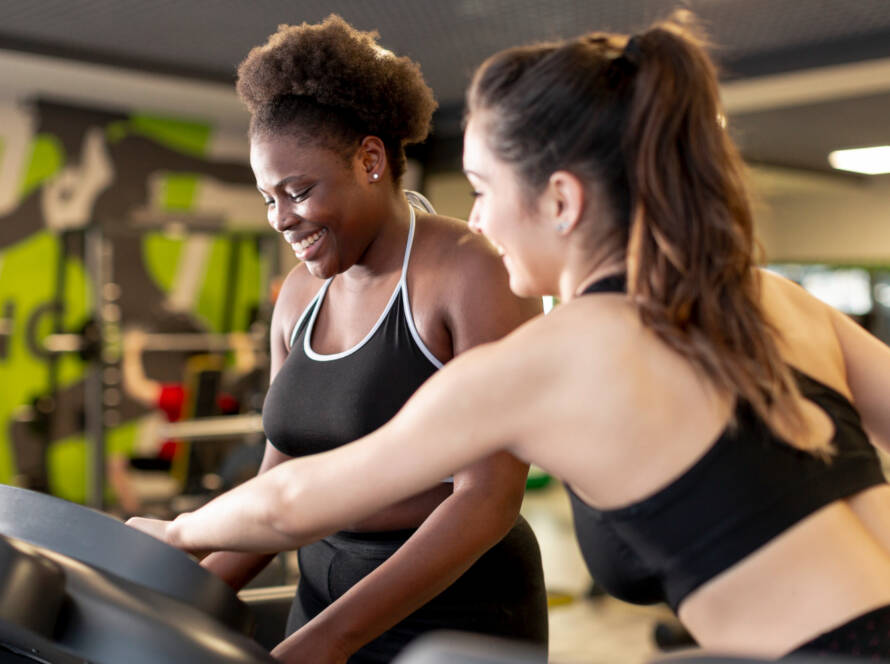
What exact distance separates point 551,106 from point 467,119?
125mm

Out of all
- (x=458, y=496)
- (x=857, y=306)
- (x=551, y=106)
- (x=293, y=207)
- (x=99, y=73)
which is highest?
(x=551, y=106)

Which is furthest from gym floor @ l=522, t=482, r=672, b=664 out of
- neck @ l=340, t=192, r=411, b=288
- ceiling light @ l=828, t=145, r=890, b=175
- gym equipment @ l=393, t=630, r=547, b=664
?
Result: ceiling light @ l=828, t=145, r=890, b=175

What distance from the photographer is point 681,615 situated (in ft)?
2.58

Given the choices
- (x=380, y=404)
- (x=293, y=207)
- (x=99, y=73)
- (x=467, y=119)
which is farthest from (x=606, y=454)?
(x=99, y=73)

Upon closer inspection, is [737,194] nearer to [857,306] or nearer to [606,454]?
[606,454]

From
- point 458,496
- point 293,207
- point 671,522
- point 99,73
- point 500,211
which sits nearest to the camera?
point 671,522

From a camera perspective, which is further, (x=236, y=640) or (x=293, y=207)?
(x=293, y=207)

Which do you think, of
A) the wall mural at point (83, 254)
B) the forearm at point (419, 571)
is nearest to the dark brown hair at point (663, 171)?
the forearm at point (419, 571)

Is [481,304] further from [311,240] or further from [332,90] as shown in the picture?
[332,90]

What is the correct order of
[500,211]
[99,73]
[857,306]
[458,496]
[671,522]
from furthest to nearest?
[857,306] → [99,73] → [458,496] → [500,211] → [671,522]

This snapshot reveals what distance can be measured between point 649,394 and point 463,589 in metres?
0.56

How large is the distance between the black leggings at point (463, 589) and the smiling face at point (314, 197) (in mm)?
372

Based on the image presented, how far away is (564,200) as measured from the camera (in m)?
0.86

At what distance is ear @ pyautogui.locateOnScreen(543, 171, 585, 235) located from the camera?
2.78ft
